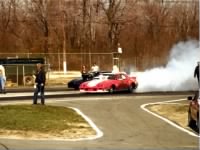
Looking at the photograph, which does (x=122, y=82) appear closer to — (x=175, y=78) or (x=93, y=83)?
(x=93, y=83)

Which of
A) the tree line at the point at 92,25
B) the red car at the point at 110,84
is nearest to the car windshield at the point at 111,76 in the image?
the red car at the point at 110,84

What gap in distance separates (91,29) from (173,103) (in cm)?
5186

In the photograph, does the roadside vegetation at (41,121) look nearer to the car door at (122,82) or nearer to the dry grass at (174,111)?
the dry grass at (174,111)

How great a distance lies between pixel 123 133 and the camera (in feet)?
58.1

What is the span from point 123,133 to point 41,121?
10.5 ft

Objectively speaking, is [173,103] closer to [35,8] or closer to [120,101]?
[120,101]

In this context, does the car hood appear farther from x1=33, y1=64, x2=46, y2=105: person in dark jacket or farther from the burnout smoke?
x1=33, y1=64, x2=46, y2=105: person in dark jacket

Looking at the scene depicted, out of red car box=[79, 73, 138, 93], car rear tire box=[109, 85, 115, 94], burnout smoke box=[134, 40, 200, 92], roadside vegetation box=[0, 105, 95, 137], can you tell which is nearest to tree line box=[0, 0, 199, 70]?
burnout smoke box=[134, 40, 200, 92]

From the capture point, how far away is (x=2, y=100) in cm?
2930

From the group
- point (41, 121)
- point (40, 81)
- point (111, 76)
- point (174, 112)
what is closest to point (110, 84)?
point (111, 76)

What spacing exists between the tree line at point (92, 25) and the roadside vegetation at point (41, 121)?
151 feet

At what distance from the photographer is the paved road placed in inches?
571

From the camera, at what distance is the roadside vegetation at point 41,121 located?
57.3ft

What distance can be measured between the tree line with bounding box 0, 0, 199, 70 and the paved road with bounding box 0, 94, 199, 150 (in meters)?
42.9
